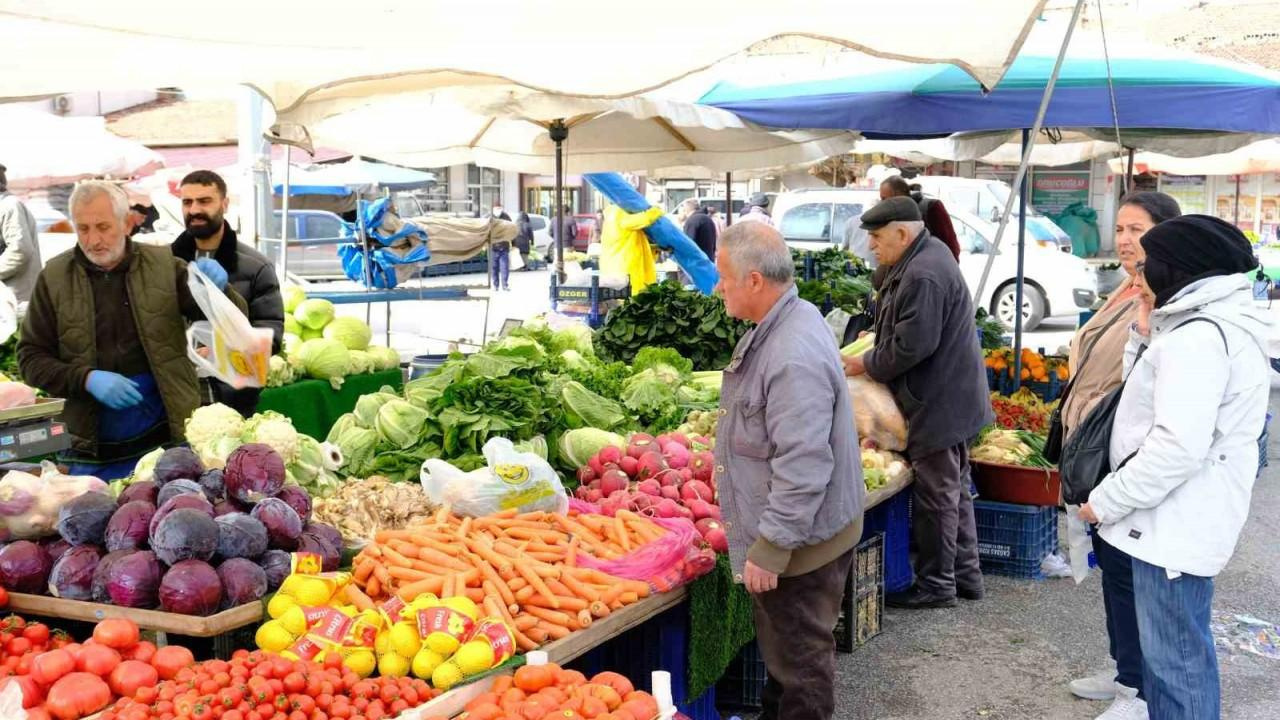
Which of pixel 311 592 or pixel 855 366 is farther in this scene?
pixel 855 366

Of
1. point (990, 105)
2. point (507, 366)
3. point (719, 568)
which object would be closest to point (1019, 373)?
point (990, 105)

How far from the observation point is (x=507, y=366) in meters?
5.93

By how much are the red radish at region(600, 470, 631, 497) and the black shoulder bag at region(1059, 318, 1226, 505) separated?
6.20 ft

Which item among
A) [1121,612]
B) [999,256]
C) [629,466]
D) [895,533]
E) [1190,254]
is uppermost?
[1190,254]

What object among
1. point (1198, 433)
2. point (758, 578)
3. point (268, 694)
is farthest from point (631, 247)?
point (268, 694)

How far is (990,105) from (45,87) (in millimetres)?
5649

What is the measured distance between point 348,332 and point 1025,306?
1137cm

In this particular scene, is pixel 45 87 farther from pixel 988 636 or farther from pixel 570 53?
pixel 988 636

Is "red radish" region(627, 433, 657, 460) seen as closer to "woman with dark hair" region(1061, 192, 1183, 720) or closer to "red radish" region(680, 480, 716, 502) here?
"red radish" region(680, 480, 716, 502)

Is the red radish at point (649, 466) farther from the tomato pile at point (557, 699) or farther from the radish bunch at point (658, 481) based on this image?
the tomato pile at point (557, 699)

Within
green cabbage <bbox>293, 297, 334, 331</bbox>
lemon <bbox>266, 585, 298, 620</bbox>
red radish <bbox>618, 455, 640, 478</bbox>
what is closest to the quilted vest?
red radish <bbox>618, 455, 640, 478</bbox>

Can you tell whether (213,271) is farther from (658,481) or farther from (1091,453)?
(1091,453)

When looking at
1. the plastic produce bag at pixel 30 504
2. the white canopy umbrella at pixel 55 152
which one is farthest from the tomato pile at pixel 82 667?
the white canopy umbrella at pixel 55 152

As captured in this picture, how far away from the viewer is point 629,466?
5352mm
